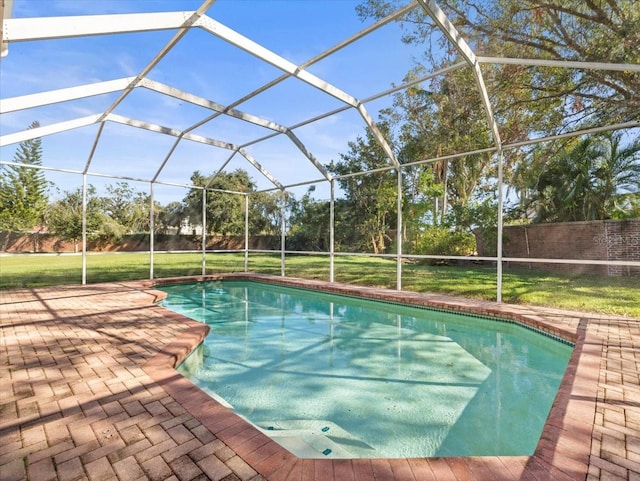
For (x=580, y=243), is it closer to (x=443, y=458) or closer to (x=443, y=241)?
(x=443, y=241)

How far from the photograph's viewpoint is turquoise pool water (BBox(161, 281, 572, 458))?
8.34ft

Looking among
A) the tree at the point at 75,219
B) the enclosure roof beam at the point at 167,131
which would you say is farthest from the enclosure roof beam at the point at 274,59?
the tree at the point at 75,219

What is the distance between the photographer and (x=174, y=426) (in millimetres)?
2143

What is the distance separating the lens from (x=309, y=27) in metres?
5.55

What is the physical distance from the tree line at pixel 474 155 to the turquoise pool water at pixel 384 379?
146 inches

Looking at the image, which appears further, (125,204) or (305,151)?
(125,204)

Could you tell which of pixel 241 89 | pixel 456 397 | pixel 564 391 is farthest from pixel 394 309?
pixel 241 89

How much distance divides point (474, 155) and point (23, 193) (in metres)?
25.9

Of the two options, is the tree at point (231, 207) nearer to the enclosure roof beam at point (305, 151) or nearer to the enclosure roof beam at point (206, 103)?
the enclosure roof beam at point (305, 151)

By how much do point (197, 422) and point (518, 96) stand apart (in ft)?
30.2

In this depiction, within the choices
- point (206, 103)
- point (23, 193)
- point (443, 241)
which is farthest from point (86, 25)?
point (23, 193)

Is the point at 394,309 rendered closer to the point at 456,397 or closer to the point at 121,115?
the point at 456,397

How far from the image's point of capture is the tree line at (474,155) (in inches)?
257

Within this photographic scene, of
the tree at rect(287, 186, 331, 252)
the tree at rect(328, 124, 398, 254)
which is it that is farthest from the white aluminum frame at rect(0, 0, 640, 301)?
the tree at rect(328, 124, 398, 254)
